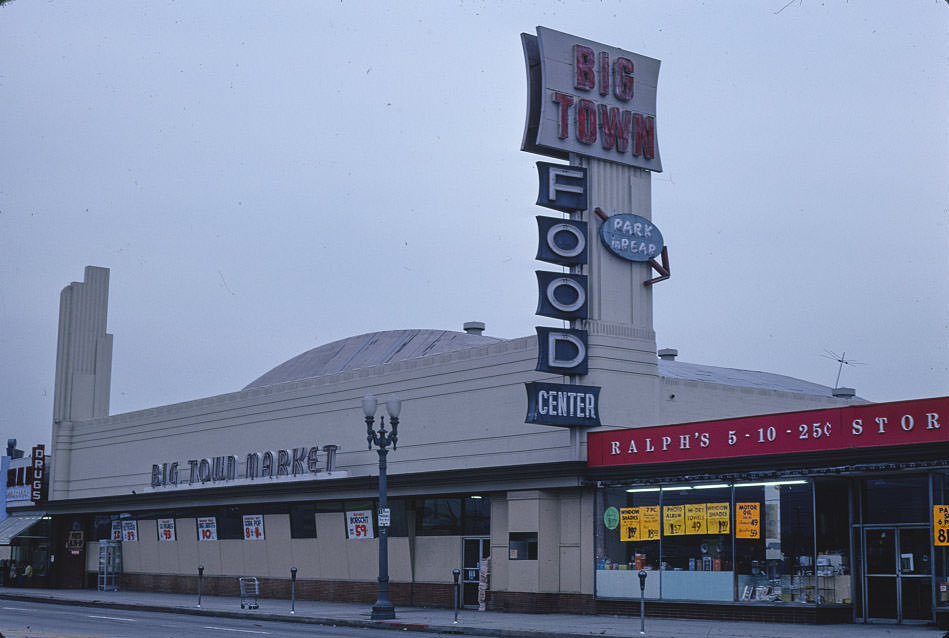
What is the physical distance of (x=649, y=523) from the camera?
31.1 metres

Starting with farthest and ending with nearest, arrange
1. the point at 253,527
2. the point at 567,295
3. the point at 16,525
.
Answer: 1. the point at 16,525
2. the point at 253,527
3. the point at 567,295

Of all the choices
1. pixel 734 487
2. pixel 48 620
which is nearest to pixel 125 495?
pixel 48 620

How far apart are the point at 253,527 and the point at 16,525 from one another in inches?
809

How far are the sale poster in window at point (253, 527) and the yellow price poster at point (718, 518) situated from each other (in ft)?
67.8

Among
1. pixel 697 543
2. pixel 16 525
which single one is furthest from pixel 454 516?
pixel 16 525

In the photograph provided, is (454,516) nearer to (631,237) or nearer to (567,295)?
(567,295)

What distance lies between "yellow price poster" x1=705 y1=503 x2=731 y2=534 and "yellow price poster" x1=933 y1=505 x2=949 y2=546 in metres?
5.36

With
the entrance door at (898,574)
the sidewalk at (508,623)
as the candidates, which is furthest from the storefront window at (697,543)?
the entrance door at (898,574)

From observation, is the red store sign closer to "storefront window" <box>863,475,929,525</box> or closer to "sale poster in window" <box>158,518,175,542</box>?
"storefront window" <box>863,475,929,525</box>

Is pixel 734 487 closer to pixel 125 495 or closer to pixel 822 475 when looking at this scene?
pixel 822 475

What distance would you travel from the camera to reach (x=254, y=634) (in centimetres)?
2619

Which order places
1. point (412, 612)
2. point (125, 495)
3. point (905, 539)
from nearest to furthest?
point (905, 539) < point (412, 612) < point (125, 495)

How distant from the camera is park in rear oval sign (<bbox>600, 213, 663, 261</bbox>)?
3450 centimetres

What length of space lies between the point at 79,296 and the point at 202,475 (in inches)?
640
